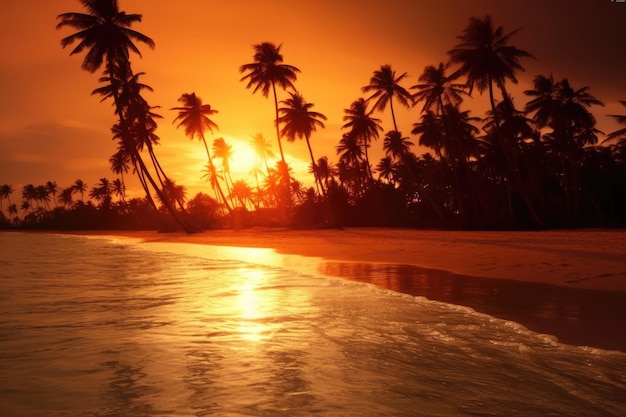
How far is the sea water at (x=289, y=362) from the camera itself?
3.18 metres

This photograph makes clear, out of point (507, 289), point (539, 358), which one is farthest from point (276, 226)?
point (539, 358)

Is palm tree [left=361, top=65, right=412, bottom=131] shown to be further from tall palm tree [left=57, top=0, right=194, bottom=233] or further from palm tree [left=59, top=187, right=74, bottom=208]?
palm tree [left=59, top=187, right=74, bottom=208]

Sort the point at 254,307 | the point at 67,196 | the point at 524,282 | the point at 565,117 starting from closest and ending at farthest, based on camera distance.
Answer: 1. the point at 254,307
2. the point at 524,282
3. the point at 565,117
4. the point at 67,196

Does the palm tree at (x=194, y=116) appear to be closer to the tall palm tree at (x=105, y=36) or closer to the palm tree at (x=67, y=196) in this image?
the tall palm tree at (x=105, y=36)

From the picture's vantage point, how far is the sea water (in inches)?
125

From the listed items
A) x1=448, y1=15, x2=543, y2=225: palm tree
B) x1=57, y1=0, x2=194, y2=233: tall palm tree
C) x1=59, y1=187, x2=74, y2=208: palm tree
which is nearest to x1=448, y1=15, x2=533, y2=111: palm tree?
x1=448, y1=15, x2=543, y2=225: palm tree

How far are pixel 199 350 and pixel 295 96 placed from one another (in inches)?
1760

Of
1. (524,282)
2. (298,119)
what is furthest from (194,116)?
(524,282)

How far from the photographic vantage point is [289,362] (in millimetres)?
4250

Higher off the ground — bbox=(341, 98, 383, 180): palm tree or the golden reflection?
bbox=(341, 98, 383, 180): palm tree

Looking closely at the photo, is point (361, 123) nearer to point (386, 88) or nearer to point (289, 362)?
point (386, 88)

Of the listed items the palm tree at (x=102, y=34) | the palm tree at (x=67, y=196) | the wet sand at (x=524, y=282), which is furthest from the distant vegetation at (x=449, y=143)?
the palm tree at (x=67, y=196)


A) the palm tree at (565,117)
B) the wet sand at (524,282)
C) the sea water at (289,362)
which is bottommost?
the sea water at (289,362)

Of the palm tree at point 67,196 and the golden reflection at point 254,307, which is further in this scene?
the palm tree at point 67,196
